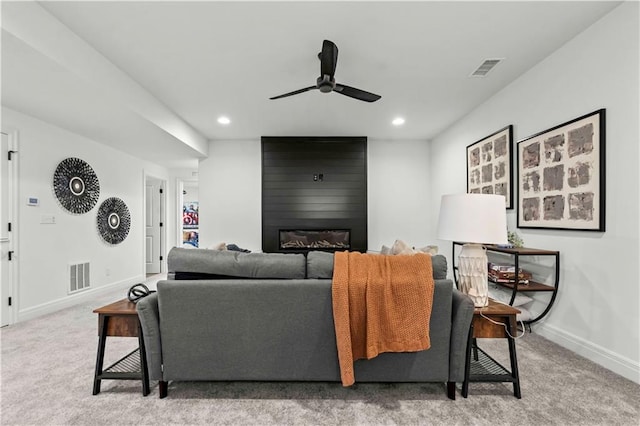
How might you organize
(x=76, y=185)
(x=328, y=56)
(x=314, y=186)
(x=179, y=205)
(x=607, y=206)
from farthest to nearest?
(x=179, y=205)
(x=314, y=186)
(x=76, y=185)
(x=328, y=56)
(x=607, y=206)

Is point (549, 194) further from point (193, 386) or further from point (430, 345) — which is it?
point (193, 386)

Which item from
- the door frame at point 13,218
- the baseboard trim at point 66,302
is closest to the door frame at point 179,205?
the baseboard trim at point 66,302

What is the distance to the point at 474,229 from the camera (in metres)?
1.89

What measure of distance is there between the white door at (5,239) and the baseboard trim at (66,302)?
0.48ft

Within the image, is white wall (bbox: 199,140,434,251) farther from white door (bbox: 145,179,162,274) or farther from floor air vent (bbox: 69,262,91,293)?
floor air vent (bbox: 69,262,91,293)

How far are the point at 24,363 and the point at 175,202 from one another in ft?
15.6

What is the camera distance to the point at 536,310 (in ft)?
9.70

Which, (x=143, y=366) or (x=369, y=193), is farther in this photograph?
(x=369, y=193)

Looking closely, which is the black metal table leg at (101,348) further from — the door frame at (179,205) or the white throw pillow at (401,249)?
the door frame at (179,205)

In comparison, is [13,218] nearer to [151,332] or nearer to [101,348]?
[101,348]

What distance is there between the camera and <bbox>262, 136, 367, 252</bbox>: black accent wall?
18.1 feet

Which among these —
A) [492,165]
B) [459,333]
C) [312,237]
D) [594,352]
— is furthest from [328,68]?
[312,237]

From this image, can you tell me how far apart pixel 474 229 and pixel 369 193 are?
155 inches

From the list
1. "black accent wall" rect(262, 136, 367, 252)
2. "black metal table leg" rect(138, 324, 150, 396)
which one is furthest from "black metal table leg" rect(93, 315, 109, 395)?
"black accent wall" rect(262, 136, 367, 252)
